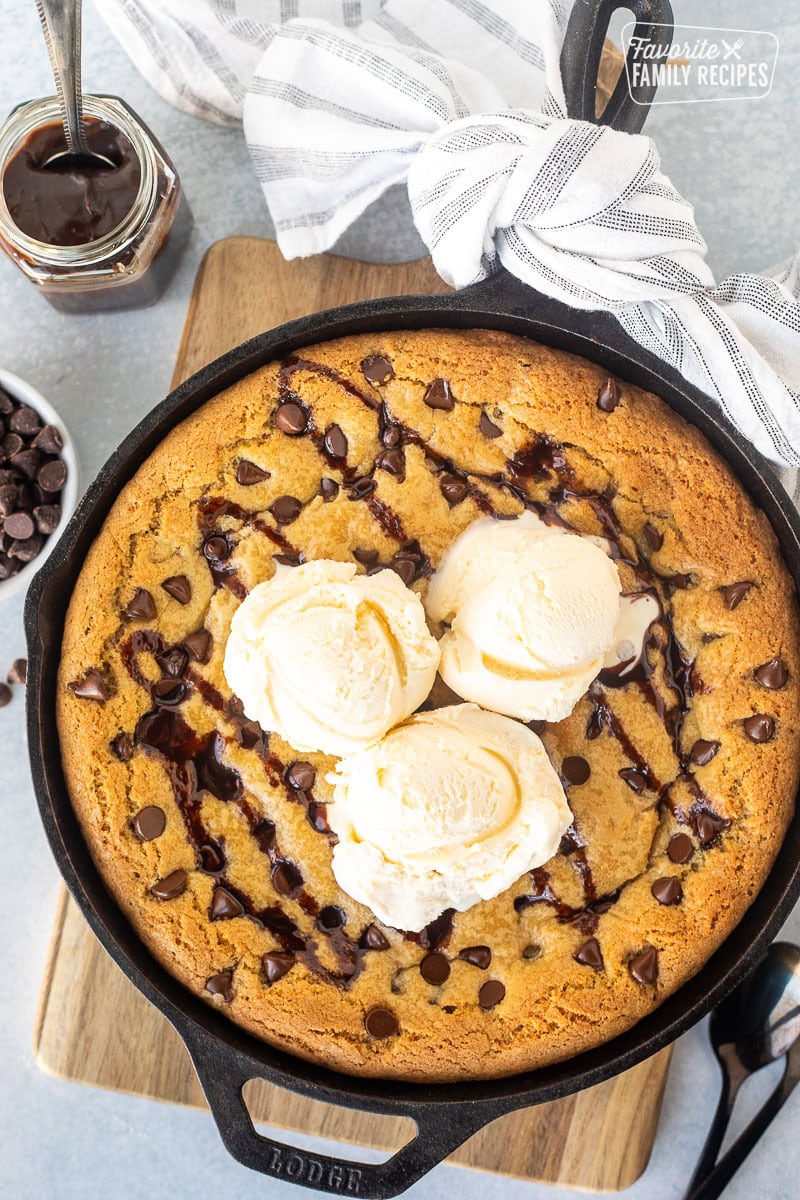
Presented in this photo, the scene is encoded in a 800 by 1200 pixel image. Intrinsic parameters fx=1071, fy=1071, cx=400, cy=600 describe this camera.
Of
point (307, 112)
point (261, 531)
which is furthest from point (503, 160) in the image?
point (261, 531)

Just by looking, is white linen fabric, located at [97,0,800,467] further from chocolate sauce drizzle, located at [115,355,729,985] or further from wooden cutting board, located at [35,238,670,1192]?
chocolate sauce drizzle, located at [115,355,729,985]

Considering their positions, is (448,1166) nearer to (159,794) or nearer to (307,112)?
(159,794)

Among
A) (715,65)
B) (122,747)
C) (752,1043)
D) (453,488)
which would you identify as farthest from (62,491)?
(752,1043)

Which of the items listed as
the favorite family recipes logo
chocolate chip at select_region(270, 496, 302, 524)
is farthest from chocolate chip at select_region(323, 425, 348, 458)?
the favorite family recipes logo

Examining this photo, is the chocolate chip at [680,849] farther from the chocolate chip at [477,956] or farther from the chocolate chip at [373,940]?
the chocolate chip at [373,940]

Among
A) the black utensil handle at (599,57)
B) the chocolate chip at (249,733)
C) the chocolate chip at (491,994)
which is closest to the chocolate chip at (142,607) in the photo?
the chocolate chip at (249,733)

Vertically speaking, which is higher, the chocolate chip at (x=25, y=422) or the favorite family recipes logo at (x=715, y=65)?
the favorite family recipes logo at (x=715, y=65)
